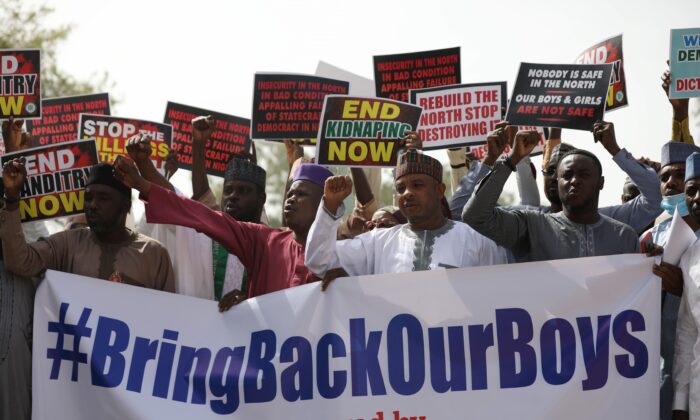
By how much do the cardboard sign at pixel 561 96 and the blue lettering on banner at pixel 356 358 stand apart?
227cm

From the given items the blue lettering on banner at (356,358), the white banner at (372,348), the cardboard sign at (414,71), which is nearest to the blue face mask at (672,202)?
the white banner at (372,348)

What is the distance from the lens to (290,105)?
9.53 meters

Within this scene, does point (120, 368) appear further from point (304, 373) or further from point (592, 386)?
point (592, 386)

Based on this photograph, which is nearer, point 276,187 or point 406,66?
point 406,66

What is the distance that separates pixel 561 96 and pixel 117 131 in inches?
151

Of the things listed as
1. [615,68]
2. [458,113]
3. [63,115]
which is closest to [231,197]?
[458,113]

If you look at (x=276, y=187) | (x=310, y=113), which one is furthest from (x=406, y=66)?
(x=276, y=187)

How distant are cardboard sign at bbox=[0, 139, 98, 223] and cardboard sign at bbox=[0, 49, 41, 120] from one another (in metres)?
1.66

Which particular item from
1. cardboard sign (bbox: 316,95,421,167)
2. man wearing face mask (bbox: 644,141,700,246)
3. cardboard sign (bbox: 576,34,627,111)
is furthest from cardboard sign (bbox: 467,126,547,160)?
man wearing face mask (bbox: 644,141,700,246)

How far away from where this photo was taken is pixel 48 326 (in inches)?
274

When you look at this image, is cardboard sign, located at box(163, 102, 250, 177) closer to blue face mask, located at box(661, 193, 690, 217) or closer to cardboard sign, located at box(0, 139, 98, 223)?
cardboard sign, located at box(0, 139, 98, 223)

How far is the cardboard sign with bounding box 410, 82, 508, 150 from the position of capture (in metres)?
9.12

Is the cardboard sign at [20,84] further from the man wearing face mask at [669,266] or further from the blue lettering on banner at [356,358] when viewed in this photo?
the man wearing face mask at [669,266]

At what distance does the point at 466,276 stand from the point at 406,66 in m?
3.86
